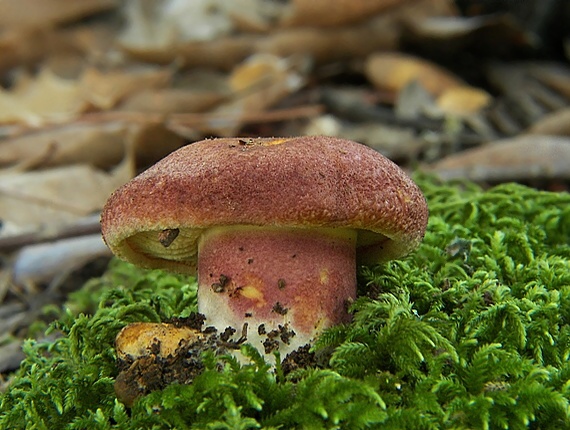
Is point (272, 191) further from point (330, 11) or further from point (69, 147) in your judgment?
point (330, 11)

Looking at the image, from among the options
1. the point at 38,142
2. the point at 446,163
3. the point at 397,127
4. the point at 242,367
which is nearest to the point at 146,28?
the point at 38,142

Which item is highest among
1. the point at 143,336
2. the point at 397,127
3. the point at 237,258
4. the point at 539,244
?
the point at 237,258

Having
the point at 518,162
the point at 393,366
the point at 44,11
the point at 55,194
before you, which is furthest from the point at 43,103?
the point at 393,366

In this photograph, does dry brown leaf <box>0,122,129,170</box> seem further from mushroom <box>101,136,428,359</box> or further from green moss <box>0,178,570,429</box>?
mushroom <box>101,136,428,359</box>

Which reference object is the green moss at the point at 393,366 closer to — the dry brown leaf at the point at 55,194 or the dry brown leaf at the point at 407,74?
the dry brown leaf at the point at 55,194

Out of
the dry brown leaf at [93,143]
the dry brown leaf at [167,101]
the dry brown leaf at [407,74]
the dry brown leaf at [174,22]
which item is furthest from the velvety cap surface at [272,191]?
the dry brown leaf at [174,22]

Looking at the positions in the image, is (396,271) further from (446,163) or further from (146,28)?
(146,28)
